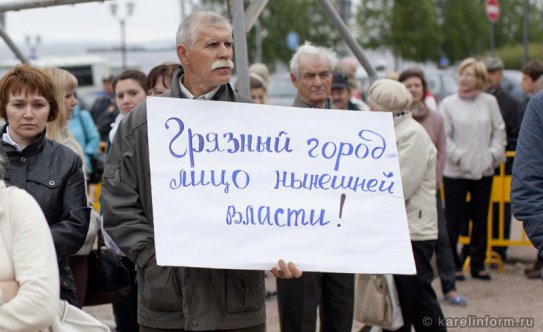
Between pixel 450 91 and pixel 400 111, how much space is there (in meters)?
17.4

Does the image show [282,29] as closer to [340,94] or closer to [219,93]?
[340,94]

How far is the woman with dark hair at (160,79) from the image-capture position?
5.71 meters

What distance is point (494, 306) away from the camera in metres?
7.99

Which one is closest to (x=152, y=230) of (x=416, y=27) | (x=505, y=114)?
(x=505, y=114)

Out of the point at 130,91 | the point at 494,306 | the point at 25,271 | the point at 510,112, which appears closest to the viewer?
the point at 25,271

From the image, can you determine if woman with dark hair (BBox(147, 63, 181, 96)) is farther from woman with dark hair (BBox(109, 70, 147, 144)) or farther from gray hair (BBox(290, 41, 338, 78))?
gray hair (BBox(290, 41, 338, 78))

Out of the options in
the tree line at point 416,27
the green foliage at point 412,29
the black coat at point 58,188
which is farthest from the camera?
the tree line at point 416,27

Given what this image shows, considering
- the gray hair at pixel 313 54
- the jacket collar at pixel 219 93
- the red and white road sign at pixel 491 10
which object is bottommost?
the jacket collar at pixel 219 93

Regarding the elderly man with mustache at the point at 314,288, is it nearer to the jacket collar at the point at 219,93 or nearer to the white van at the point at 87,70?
the jacket collar at the point at 219,93

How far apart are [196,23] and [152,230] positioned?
0.88m

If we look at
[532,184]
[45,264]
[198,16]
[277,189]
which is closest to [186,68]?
[198,16]

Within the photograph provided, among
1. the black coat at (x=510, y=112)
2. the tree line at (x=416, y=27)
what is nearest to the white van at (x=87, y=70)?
the tree line at (x=416, y=27)

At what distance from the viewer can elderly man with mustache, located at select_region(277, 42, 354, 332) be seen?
554cm

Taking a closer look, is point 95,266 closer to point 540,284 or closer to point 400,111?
point 400,111
